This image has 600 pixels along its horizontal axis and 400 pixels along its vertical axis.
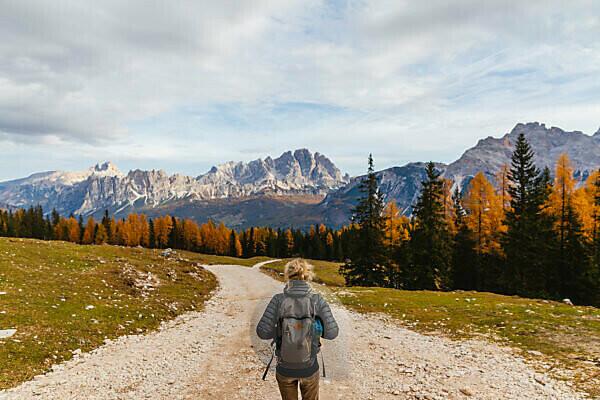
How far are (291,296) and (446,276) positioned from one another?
4575cm

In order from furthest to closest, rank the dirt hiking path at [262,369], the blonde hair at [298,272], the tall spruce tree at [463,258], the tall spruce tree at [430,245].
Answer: the tall spruce tree at [463,258] → the tall spruce tree at [430,245] → the dirt hiking path at [262,369] → the blonde hair at [298,272]

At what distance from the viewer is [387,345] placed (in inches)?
686

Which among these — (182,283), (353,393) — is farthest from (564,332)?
(182,283)

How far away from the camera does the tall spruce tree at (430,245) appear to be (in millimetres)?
47125

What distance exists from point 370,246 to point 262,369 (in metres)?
38.6

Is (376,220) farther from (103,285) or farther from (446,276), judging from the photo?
(103,285)

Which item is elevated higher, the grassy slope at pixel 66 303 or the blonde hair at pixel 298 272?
the blonde hair at pixel 298 272

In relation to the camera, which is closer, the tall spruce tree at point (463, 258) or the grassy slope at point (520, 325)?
the grassy slope at point (520, 325)

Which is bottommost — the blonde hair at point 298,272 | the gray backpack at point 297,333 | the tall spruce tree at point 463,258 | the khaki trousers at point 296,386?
the tall spruce tree at point 463,258

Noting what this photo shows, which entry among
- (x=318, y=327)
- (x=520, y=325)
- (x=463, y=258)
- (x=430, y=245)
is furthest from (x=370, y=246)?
(x=318, y=327)

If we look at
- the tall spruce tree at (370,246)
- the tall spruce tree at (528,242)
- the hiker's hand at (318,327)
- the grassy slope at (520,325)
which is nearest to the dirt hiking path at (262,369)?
the grassy slope at (520,325)

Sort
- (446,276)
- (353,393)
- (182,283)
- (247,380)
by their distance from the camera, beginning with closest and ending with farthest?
(353,393) → (247,380) → (182,283) → (446,276)

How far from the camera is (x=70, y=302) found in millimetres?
20859

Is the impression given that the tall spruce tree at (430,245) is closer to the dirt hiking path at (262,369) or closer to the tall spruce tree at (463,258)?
the tall spruce tree at (463,258)
